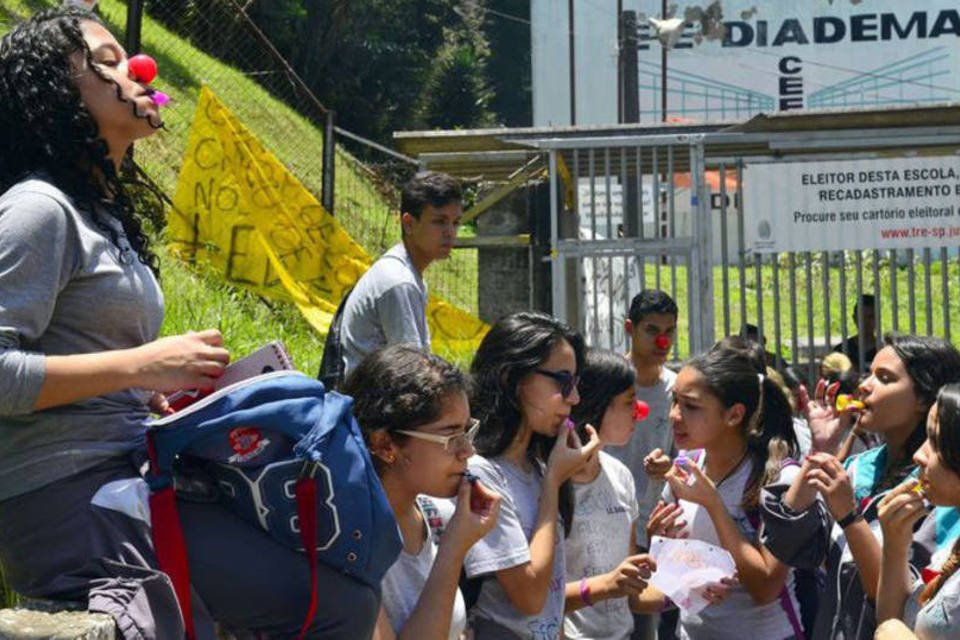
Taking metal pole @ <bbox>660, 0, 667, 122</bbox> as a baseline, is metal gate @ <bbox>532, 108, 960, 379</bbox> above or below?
below

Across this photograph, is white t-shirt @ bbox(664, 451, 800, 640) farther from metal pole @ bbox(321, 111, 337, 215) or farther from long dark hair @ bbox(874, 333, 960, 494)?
metal pole @ bbox(321, 111, 337, 215)

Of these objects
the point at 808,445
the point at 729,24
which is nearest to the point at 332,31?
the point at 729,24

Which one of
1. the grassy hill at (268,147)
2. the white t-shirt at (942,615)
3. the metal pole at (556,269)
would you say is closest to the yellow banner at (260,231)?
the grassy hill at (268,147)

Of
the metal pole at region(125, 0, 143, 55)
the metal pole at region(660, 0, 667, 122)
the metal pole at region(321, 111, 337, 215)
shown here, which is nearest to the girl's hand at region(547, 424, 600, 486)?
the metal pole at region(125, 0, 143, 55)

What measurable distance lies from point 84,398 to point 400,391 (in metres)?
1.03

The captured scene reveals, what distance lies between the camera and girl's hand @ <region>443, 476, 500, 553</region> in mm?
4066

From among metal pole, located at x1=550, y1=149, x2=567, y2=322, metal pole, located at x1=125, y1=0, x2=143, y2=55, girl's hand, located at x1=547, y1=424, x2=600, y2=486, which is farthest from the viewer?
metal pole, located at x1=125, y1=0, x2=143, y2=55

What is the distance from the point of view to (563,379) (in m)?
5.27

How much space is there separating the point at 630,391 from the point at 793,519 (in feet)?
3.77

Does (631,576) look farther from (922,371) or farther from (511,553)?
(922,371)

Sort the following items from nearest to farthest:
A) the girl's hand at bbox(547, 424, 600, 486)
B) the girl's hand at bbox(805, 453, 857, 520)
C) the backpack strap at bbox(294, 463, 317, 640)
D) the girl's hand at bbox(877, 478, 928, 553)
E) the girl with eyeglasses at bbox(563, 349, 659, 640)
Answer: the backpack strap at bbox(294, 463, 317, 640) < the girl's hand at bbox(877, 478, 928, 553) < the girl's hand at bbox(805, 453, 857, 520) < the girl's hand at bbox(547, 424, 600, 486) < the girl with eyeglasses at bbox(563, 349, 659, 640)

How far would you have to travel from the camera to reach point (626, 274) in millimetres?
10633

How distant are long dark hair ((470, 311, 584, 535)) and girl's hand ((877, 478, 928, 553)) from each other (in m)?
1.17

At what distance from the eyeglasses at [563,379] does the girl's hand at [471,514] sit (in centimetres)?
112
